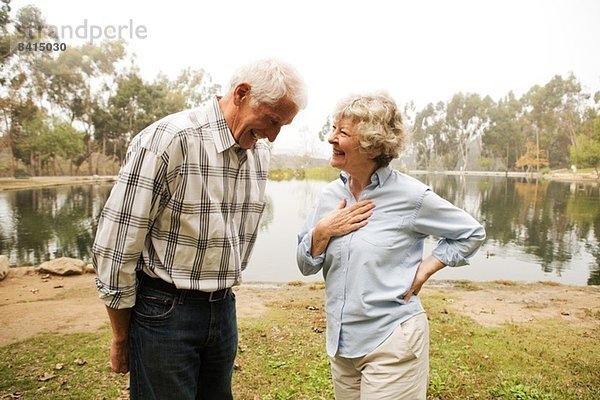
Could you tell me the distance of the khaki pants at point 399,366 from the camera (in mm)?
1498

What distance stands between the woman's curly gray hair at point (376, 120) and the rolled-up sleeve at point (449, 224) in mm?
237

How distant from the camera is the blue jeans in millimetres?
1361

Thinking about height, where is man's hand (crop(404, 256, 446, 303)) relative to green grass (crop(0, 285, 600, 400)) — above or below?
above

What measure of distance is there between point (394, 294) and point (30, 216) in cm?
1716

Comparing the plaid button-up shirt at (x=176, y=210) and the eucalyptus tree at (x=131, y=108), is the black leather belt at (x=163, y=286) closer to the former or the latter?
the plaid button-up shirt at (x=176, y=210)

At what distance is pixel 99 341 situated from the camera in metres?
3.80

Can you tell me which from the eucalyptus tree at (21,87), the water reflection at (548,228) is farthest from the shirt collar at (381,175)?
the eucalyptus tree at (21,87)

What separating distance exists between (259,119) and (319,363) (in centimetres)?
247

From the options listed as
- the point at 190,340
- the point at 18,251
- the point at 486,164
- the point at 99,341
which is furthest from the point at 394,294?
the point at 486,164

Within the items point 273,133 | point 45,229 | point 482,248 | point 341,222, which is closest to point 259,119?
point 273,133

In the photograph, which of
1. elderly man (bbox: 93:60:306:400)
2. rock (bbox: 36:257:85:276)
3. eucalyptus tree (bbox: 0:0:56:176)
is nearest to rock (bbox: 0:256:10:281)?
rock (bbox: 36:257:85:276)

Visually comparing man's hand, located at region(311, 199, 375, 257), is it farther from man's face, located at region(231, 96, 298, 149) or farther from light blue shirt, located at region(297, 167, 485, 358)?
man's face, located at region(231, 96, 298, 149)

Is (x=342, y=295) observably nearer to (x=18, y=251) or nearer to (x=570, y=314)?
(x=570, y=314)

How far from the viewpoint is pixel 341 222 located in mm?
1639
